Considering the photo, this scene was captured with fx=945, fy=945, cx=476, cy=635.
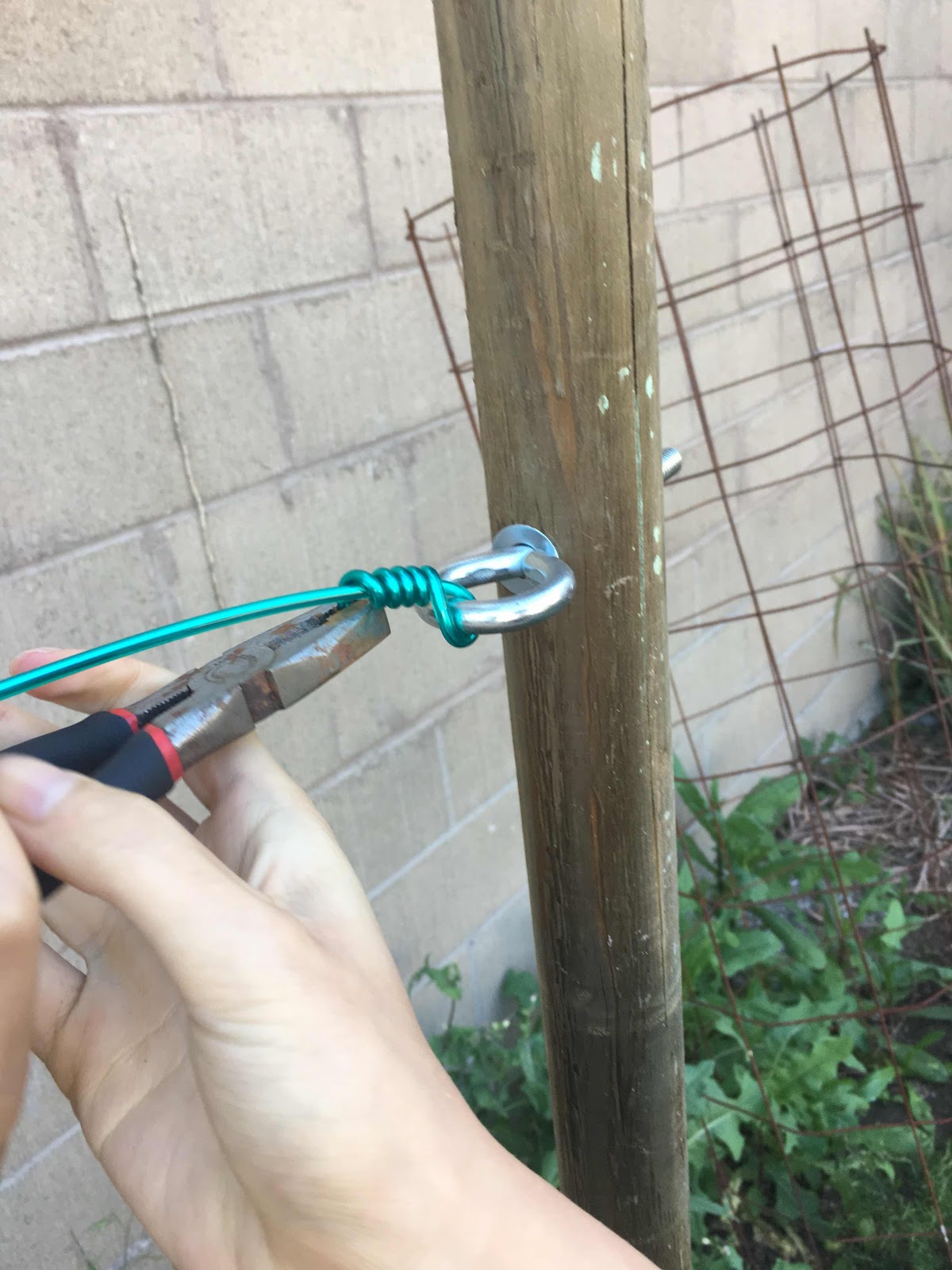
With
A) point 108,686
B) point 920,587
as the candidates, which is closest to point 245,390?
point 108,686

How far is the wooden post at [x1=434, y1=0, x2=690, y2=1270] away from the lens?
61 centimetres

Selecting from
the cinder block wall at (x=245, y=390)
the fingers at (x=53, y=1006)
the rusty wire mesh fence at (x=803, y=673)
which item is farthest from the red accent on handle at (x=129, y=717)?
the rusty wire mesh fence at (x=803, y=673)

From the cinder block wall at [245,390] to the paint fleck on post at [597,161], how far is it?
741mm

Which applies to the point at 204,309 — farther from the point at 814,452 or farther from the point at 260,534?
the point at 814,452

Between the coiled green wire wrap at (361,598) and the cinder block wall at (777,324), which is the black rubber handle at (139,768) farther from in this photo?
the cinder block wall at (777,324)

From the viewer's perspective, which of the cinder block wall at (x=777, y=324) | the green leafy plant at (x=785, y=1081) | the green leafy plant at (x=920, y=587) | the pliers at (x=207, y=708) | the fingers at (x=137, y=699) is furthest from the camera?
the green leafy plant at (x=920, y=587)

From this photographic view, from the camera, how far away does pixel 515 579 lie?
72cm

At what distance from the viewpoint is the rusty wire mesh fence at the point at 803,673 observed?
5.59ft

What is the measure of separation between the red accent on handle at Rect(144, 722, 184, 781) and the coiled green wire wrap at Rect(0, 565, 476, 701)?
0.05 metres

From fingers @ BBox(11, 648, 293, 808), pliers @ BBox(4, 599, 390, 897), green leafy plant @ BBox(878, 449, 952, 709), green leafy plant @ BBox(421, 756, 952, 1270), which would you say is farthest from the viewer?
green leafy plant @ BBox(878, 449, 952, 709)

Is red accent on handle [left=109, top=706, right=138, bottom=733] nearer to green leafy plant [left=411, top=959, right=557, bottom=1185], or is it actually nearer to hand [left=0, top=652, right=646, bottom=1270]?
hand [left=0, top=652, right=646, bottom=1270]

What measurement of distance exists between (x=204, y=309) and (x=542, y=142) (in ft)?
2.54

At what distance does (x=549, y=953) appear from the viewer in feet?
2.82

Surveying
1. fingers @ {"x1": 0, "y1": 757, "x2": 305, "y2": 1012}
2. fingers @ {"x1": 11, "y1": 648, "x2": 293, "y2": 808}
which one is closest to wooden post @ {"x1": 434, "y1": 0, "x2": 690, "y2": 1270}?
fingers @ {"x1": 11, "y1": 648, "x2": 293, "y2": 808}
